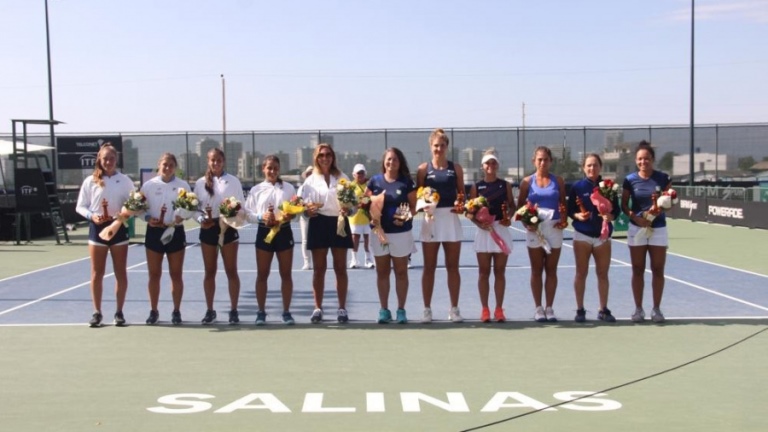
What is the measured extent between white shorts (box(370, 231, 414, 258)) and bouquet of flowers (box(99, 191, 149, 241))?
2313 mm

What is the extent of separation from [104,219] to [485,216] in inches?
148

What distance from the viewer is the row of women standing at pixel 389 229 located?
8.45 metres

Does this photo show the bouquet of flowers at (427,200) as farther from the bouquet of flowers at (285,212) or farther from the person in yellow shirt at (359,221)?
the bouquet of flowers at (285,212)

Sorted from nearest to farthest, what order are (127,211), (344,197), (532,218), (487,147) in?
(344,197) < (532,218) < (127,211) < (487,147)

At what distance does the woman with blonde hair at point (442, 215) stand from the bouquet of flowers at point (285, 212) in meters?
1.22

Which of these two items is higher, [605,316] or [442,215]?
[442,215]

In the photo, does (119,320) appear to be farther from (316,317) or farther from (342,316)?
(342,316)

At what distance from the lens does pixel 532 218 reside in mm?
8352

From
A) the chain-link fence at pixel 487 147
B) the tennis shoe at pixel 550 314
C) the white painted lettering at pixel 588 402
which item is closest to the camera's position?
the white painted lettering at pixel 588 402

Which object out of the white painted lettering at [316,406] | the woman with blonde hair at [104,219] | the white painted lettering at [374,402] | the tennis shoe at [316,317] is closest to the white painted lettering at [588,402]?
the white painted lettering at [374,402]

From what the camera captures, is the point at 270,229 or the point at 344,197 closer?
the point at 344,197

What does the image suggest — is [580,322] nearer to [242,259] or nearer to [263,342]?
[263,342]

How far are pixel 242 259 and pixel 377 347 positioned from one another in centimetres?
979

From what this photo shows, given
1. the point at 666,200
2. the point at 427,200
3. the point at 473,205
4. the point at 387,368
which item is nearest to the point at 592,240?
the point at 666,200
